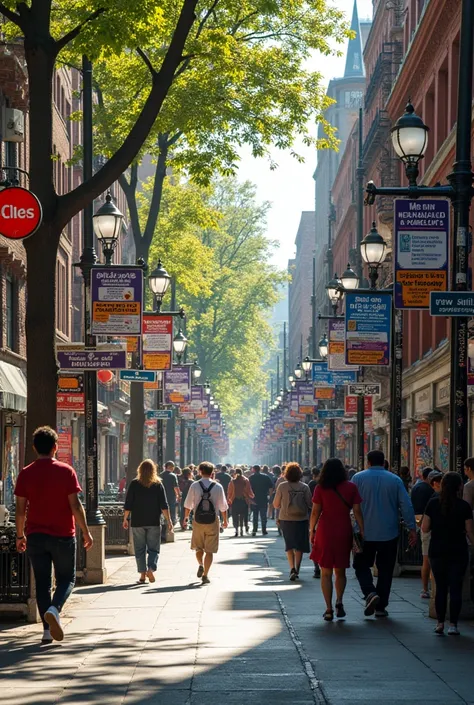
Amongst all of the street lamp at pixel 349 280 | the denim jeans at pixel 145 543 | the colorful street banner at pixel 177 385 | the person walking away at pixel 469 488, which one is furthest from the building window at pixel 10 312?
the person walking away at pixel 469 488

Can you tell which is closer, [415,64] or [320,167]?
[415,64]

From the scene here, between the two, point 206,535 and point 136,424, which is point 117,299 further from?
point 136,424

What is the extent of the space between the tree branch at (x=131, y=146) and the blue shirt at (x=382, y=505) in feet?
14.9

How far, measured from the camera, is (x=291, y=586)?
19953 mm

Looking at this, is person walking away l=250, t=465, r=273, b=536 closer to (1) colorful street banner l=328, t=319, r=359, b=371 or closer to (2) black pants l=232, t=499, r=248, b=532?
(2) black pants l=232, t=499, r=248, b=532

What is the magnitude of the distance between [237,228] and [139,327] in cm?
6205

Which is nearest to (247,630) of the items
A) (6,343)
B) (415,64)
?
(6,343)

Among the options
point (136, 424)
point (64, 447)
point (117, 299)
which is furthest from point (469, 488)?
point (136, 424)

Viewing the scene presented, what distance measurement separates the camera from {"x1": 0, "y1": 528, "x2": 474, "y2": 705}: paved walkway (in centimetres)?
991

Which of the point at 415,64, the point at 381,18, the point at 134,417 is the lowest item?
the point at 134,417

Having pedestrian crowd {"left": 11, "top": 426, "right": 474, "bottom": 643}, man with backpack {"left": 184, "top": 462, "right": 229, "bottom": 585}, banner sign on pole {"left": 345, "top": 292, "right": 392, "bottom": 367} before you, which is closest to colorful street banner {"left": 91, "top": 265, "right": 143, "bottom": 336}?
man with backpack {"left": 184, "top": 462, "right": 229, "bottom": 585}

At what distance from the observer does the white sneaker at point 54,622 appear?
12.4 metres

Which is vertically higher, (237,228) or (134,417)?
(237,228)

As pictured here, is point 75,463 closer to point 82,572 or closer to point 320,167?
point 82,572
